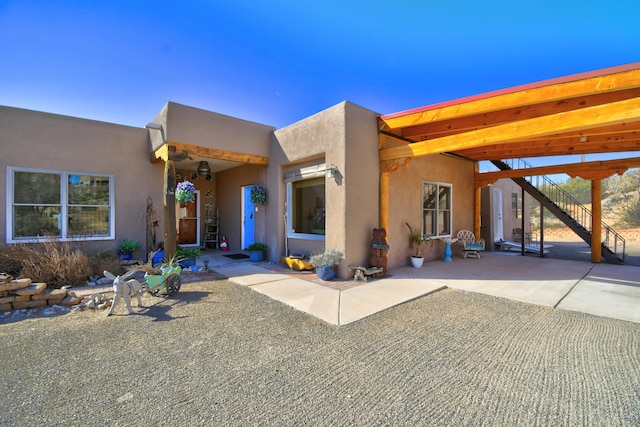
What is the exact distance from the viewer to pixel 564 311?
12.9 ft

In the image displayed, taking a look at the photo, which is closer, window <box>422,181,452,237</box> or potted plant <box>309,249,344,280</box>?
potted plant <box>309,249,344,280</box>

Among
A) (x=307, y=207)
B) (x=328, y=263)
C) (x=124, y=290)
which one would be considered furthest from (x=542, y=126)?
(x=124, y=290)

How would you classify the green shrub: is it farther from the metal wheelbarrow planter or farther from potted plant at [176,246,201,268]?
the metal wheelbarrow planter

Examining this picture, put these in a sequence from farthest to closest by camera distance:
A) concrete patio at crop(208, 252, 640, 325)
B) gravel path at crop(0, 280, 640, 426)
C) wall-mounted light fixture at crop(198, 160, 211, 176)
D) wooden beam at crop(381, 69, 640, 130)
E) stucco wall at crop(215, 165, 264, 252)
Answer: stucco wall at crop(215, 165, 264, 252), wall-mounted light fixture at crop(198, 160, 211, 176), concrete patio at crop(208, 252, 640, 325), wooden beam at crop(381, 69, 640, 130), gravel path at crop(0, 280, 640, 426)

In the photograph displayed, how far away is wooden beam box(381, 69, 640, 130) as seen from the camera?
3.64 meters

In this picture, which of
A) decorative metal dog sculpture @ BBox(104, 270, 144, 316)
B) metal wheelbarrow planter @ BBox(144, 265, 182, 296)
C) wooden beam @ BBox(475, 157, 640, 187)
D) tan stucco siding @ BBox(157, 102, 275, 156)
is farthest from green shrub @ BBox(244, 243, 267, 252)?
wooden beam @ BBox(475, 157, 640, 187)

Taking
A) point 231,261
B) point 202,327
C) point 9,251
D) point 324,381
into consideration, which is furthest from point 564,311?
point 9,251

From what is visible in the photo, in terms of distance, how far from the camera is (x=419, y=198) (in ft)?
24.9

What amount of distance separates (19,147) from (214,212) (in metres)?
5.30

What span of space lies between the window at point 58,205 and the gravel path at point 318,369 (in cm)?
405

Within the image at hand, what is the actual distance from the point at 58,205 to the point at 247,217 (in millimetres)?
4682

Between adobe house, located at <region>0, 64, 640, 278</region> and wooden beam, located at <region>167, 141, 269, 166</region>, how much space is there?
3 cm

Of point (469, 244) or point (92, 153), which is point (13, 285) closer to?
point (92, 153)

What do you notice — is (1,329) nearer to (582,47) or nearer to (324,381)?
(324,381)
